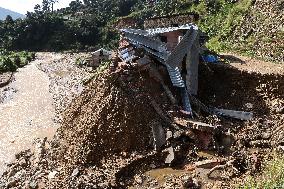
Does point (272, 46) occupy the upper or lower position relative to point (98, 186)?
upper

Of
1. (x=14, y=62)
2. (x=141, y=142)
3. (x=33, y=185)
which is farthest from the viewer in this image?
(x=14, y=62)

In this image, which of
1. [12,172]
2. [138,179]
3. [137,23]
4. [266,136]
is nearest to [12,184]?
[12,172]

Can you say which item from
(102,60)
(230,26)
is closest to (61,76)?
(102,60)

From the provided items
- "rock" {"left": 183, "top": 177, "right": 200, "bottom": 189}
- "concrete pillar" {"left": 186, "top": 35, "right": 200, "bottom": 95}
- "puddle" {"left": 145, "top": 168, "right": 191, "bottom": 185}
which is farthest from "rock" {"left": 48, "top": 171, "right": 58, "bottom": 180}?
"concrete pillar" {"left": 186, "top": 35, "right": 200, "bottom": 95}

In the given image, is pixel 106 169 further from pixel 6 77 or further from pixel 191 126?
pixel 6 77

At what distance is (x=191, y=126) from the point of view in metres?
18.2

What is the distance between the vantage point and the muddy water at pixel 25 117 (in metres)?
24.3

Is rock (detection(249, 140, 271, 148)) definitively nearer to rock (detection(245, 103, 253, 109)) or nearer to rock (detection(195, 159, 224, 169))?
rock (detection(195, 159, 224, 169))

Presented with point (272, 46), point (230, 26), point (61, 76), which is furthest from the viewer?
point (61, 76)

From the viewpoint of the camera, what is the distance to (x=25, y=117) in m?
30.2

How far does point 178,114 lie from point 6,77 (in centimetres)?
3294

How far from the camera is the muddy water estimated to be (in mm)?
24297

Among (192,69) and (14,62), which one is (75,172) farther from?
(14,62)

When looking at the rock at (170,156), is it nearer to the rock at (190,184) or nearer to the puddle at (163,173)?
the puddle at (163,173)
